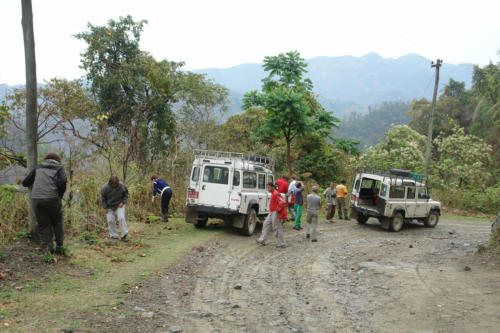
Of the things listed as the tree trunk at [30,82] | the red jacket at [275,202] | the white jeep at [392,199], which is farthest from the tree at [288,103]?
the tree trunk at [30,82]

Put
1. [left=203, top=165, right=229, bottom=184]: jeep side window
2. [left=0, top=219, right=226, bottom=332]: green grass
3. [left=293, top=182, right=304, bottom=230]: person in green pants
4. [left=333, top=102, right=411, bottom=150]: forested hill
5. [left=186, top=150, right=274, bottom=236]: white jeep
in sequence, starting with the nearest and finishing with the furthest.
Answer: [left=0, top=219, right=226, bottom=332]: green grass
[left=186, top=150, right=274, bottom=236]: white jeep
[left=203, top=165, right=229, bottom=184]: jeep side window
[left=293, top=182, right=304, bottom=230]: person in green pants
[left=333, top=102, right=411, bottom=150]: forested hill

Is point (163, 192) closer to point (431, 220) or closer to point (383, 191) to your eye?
point (383, 191)

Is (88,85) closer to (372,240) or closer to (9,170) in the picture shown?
(9,170)

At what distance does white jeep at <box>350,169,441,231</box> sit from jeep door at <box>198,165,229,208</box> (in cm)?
626

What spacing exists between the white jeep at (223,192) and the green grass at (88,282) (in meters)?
1.29

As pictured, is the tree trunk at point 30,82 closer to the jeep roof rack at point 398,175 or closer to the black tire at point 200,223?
the black tire at point 200,223

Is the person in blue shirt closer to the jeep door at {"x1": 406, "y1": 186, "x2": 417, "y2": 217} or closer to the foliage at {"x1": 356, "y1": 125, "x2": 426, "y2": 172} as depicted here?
the jeep door at {"x1": 406, "y1": 186, "x2": 417, "y2": 217}

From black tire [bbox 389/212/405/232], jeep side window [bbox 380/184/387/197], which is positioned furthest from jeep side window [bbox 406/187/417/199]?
jeep side window [bbox 380/184/387/197]

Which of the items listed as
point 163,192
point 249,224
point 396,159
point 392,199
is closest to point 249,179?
point 249,224

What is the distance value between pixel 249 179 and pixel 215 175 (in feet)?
3.72

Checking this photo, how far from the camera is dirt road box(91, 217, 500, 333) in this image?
5.20 meters

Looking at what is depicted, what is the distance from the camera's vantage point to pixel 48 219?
6.72m

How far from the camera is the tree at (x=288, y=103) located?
1759 cm

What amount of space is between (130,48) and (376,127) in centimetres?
9280
